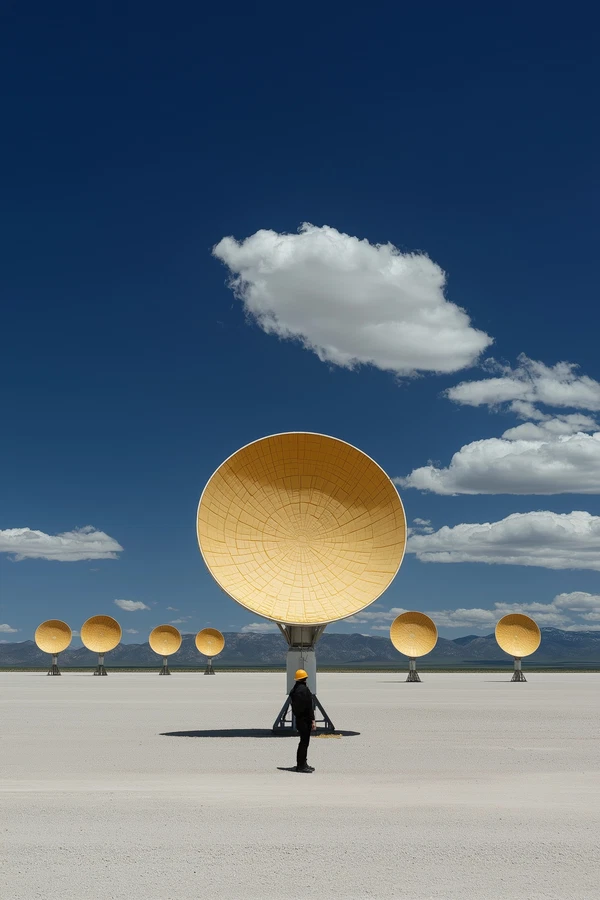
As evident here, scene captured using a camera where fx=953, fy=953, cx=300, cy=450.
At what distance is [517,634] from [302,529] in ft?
152

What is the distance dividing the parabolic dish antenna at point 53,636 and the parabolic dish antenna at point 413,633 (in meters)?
28.0

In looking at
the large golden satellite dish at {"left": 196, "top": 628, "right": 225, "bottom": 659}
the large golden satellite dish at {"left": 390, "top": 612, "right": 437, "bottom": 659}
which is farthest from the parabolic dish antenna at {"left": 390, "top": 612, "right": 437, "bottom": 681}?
the large golden satellite dish at {"left": 196, "top": 628, "right": 225, "bottom": 659}

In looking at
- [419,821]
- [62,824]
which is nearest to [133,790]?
[62,824]

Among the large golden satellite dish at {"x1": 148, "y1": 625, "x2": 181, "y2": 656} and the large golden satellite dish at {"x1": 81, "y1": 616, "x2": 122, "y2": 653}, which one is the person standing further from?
the large golden satellite dish at {"x1": 148, "y1": 625, "x2": 181, "y2": 656}

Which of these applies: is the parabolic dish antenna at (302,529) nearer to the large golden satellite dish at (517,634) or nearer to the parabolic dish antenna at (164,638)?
the large golden satellite dish at (517,634)

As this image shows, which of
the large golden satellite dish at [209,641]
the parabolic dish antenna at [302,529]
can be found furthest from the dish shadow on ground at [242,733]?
the large golden satellite dish at [209,641]

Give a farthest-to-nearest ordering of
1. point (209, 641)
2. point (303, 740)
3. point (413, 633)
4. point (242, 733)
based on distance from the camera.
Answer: point (209, 641), point (413, 633), point (242, 733), point (303, 740)

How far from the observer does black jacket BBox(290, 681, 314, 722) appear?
811 inches

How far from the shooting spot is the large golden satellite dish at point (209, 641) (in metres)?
86.5

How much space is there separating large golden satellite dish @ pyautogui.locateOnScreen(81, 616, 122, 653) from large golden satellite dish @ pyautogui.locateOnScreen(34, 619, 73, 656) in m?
1.49

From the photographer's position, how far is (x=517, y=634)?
7188 cm

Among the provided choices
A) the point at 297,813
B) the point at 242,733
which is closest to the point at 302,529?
the point at 242,733

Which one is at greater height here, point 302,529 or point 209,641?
point 302,529

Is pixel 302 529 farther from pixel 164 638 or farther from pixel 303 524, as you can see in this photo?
pixel 164 638
